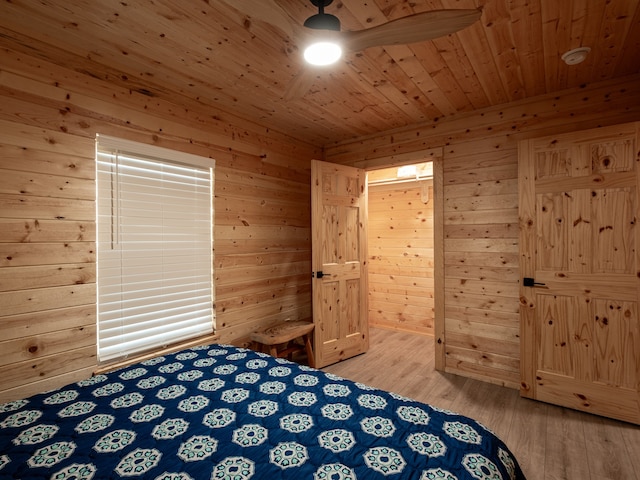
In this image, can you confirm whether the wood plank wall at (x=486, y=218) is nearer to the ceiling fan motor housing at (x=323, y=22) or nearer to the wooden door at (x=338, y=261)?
the wooden door at (x=338, y=261)

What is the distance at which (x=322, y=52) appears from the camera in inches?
59.9

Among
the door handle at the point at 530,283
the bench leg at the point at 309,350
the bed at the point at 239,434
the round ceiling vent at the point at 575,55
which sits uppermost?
the round ceiling vent at the point at 575,55

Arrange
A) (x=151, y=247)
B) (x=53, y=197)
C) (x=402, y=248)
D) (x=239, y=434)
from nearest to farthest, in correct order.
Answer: (x=239, y=434) < (x=53, y=197) < (x=151, y=247) < (x=402, y=248)

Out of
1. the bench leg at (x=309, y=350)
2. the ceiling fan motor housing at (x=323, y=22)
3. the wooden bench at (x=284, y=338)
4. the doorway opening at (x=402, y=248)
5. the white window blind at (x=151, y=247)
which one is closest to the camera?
the ceiling fan motor housing at (x=323, y=22)

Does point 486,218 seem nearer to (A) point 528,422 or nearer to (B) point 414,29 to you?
(A) point 528,422

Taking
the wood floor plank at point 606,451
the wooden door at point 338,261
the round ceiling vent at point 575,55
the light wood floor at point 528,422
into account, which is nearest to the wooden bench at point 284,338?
the wooden door at point 338,261

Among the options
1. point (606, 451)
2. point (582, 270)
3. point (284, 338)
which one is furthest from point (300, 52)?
point (606, 451)

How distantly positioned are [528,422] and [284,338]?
2.00 meters

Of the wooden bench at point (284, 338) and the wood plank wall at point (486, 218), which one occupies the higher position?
the wood plank wall at point (486, 218)

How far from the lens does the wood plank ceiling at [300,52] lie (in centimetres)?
168

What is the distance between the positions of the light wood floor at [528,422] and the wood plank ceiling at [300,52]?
8.36 feet

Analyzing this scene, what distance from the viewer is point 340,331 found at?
3.53m

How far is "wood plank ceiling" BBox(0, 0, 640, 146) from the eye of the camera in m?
1.68

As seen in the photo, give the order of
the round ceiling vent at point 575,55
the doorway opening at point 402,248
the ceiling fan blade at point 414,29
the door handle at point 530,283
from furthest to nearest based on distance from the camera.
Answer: the doorway opening at point 402,248 < the door handle at point 530,283 < the round ceiling vent at point 575,55 < the ceiling fan blade at point 414,29
